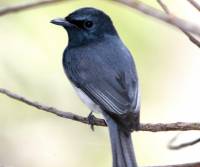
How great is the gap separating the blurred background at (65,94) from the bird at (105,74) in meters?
1.30

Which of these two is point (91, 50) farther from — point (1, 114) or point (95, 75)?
point (1, 114)

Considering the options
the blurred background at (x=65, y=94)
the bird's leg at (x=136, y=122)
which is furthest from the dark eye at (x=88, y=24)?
the blurred background at (x=65, y=94)

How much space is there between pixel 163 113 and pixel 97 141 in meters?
0.72

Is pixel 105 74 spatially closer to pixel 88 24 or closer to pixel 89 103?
pixel 89 103

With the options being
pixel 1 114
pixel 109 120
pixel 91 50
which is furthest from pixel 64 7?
pixel 109 120

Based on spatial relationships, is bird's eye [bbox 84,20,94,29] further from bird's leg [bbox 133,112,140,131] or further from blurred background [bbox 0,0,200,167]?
blurred background [bbox 0,0,200,167]

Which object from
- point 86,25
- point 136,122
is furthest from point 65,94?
point 136,122

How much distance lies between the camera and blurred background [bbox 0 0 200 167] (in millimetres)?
5305

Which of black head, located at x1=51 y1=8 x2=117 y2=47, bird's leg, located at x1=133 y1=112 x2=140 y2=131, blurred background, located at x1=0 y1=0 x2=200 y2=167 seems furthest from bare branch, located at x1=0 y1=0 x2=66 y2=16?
blurred background, located at x1=0 y1=0 x2=200 y2=167

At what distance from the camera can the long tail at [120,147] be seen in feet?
8.73

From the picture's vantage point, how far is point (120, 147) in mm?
2791

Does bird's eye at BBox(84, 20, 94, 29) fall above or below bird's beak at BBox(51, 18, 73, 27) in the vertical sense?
below

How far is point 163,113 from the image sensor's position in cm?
566

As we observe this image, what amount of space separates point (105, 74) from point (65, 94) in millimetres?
2247
